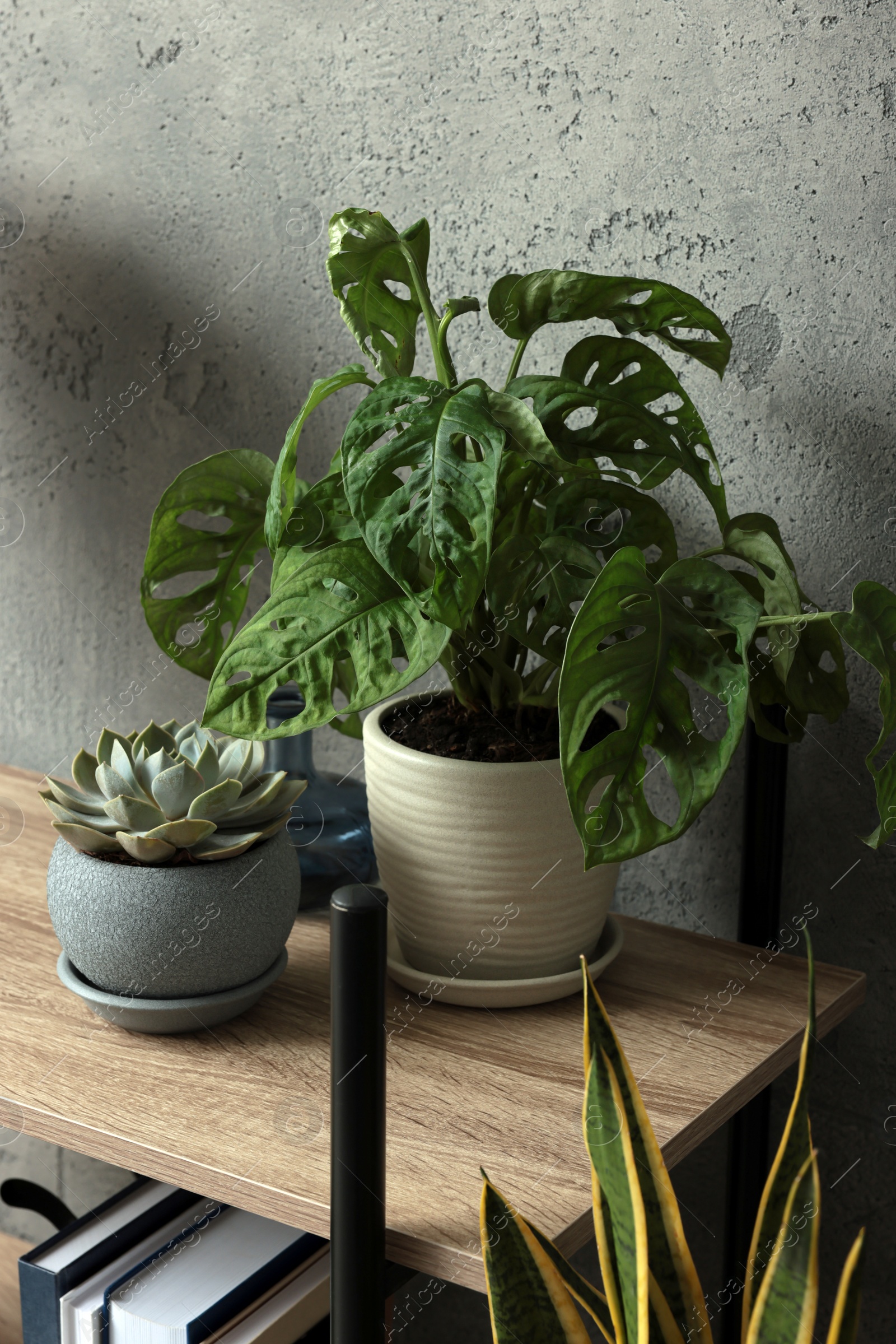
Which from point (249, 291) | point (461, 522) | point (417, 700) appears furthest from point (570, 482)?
point (249, 291)

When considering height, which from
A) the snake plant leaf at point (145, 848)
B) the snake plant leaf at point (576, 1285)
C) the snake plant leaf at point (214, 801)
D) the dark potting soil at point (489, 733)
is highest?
the dark potting soil at point (489, 733)

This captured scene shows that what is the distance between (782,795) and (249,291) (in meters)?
0.68

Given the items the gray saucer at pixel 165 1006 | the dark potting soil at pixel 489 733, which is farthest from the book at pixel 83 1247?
the dark potting soil at pixel 489 733

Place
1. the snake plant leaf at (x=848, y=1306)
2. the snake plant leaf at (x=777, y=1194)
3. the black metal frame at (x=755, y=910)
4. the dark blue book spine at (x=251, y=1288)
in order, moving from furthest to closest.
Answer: the black metal frame at (x=755, y=910) < the dark blue book spine at (x=251, y=1288) < the snake plant leaf at (x=777, y=1194) < the snake plant leaf at (x=848, y=1306)

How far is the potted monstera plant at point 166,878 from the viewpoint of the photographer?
0.74 meters

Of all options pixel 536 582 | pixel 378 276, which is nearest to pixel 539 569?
pixel 536 582

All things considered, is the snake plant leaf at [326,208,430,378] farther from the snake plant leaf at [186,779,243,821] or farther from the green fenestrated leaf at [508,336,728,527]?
the snake plant leaf at [186,779,243,821]

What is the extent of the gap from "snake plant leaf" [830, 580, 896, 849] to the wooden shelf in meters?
0.19

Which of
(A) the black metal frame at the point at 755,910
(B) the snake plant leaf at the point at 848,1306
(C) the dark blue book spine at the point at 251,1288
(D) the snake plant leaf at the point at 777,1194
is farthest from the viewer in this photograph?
(A) the black metal frame at the point at 755,910

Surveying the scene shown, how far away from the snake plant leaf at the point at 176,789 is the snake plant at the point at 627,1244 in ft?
0.94

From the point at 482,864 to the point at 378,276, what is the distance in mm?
383

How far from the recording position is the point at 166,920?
2.41 ft

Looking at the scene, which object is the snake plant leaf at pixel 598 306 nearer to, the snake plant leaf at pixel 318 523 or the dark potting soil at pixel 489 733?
the snake plant leaf at pixel 318 523

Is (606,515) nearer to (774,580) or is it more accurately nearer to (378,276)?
(774,580)
